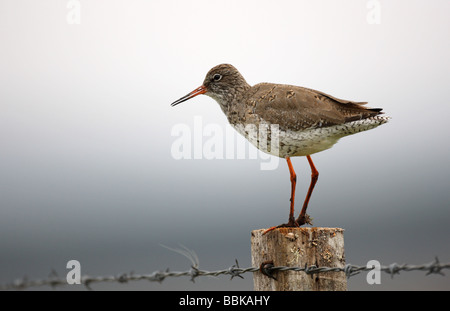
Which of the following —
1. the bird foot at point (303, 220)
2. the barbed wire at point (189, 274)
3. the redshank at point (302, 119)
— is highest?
the redshank at point (302, 119)

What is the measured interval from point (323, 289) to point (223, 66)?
473 cm

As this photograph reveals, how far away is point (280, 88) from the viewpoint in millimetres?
6473

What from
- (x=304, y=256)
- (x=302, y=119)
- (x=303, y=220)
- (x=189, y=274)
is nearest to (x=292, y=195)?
(x=303, y=220)

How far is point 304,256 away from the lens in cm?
396

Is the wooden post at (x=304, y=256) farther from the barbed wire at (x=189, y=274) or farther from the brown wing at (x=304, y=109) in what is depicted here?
the brown wing at (x=304, y=109)

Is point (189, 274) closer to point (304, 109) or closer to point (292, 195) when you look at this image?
point (292, 195)

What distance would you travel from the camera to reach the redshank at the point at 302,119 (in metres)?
5.73

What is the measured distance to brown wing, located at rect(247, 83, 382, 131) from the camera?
579cm

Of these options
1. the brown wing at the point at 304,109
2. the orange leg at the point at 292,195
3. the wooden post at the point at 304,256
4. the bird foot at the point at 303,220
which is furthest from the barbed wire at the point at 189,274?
the brown wing at the point at 304,109

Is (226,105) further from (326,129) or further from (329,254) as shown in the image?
(329,254)

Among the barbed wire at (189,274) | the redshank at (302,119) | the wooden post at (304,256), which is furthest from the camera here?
the redshank at (302,119)

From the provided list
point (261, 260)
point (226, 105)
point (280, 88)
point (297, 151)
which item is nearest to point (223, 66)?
point (226, 105)

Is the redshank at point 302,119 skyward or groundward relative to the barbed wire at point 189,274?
skyward

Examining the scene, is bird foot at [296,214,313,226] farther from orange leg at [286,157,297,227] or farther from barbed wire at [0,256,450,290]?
barbed wire at [0,256,450,290]
